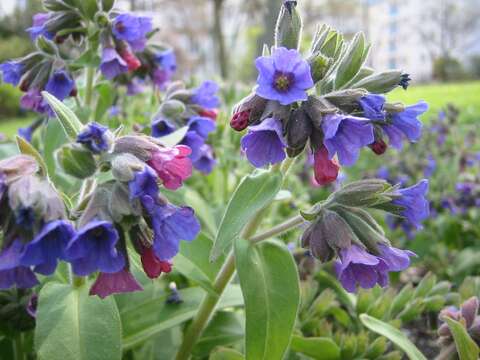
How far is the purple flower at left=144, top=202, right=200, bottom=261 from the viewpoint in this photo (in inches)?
48.5

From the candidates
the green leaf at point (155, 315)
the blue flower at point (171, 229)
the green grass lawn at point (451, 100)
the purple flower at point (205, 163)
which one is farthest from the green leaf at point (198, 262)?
the green grass lawn at point (451, 100)

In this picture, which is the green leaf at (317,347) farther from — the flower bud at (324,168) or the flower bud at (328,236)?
the flower bud at (324,168)

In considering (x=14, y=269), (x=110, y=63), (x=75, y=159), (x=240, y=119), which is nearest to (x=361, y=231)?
(x=240, y=119)

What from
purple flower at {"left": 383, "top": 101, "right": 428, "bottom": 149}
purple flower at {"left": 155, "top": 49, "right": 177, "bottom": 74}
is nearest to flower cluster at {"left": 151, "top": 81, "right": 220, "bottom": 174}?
purple flower at {"left": 155, "top": 49, "right": 177, "bottom": 74}

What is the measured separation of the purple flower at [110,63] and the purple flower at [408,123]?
42.2 inches

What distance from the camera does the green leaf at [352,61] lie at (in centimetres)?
151

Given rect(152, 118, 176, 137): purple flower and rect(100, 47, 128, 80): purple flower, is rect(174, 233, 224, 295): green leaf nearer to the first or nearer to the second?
rect(152, 118, 176, 137): purple flower

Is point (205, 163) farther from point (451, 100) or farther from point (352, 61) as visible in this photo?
point (451, 100)

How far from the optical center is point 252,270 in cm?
154

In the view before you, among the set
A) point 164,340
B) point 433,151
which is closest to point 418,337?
point 164,340

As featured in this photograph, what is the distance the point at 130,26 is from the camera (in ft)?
6.77

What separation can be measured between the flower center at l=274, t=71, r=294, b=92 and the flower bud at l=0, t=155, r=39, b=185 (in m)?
0.60

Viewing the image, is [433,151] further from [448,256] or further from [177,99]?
[177,99]

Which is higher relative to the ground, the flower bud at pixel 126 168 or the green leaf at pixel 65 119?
the green leaf at pixel 65 119
